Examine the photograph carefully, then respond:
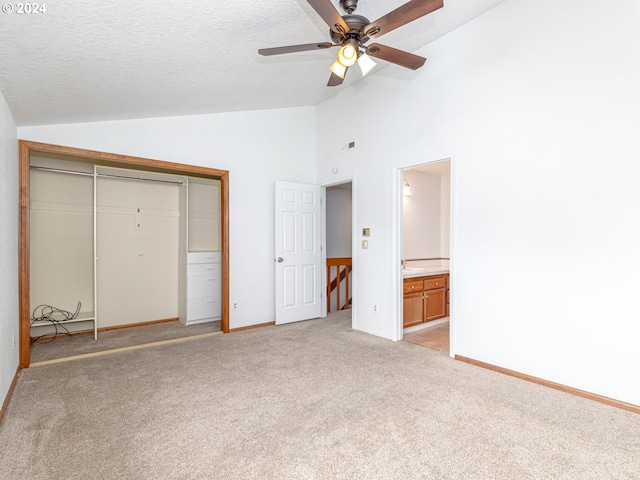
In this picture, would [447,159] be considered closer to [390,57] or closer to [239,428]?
[390,57]

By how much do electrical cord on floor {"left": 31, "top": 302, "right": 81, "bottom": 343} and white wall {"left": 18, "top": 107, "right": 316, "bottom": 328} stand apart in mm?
2008

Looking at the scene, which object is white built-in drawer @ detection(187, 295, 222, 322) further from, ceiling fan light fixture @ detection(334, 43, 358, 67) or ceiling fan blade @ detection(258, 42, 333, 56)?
ceiling fan light fixture @ detection(334, 43, 358, 67)

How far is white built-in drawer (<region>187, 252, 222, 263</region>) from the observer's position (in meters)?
4.78

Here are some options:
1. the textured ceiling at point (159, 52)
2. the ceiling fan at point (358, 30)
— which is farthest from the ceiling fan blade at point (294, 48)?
the textured ceiling at point (159, 52)

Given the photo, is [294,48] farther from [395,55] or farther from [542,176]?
[542,176]

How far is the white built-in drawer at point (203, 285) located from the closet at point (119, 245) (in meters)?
0.01

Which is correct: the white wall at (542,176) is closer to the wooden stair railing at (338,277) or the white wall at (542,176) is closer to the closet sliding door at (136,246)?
the wooden stair railing at (338,277)

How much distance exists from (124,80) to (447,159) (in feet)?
9.80

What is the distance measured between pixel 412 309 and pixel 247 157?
2.96m

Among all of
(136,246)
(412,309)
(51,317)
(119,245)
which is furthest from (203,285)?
(412,309)

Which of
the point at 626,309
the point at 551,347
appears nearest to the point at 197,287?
the point at 551,347

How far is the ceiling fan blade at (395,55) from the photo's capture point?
2.43 metres

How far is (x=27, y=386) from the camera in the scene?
9.25 ft

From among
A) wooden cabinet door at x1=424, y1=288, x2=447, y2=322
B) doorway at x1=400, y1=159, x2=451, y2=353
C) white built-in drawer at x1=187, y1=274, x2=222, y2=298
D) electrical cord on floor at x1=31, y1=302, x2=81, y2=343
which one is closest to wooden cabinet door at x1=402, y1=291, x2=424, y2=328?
doorway at x1=400, y1=159, x2=451, y2=353
